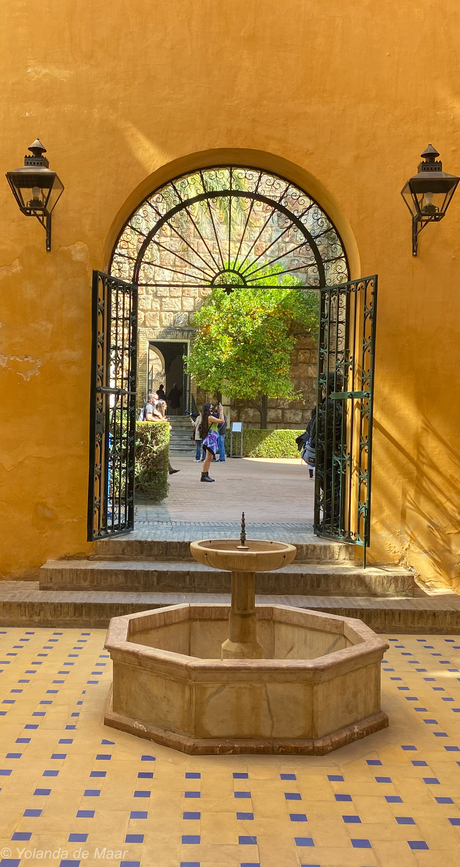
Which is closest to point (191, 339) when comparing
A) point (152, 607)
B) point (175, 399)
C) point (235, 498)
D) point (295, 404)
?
point (295, 404)

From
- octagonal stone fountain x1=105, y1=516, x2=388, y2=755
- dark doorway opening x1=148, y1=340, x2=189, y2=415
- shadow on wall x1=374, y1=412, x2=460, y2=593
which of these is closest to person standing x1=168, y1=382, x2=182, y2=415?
dark doorway opening x1=148, y1=340, x2=189, y2=415

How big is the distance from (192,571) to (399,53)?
183 inches

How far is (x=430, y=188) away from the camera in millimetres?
6379

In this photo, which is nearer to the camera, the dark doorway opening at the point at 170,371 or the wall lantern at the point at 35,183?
the wall lantern at the point at 35,183

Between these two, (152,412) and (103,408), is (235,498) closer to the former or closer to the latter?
(152,412)

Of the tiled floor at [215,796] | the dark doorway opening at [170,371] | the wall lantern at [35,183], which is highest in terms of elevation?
the wall lantern at [35,183]

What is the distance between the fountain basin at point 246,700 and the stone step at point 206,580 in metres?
2.09

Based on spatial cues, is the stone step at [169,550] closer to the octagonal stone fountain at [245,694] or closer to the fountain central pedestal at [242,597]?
the fountain central pedestal at [242,597]

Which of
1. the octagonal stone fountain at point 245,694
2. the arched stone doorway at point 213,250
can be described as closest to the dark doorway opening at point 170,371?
the arched stone doorway at point 213,250

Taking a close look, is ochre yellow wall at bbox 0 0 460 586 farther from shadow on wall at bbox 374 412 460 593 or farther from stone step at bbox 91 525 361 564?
stone step at bbox 91 525 361 564

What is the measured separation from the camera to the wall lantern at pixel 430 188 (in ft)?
20.7

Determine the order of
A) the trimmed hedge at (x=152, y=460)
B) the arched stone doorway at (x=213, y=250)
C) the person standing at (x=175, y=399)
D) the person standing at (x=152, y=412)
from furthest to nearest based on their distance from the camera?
the person standing at (x=175, y=399) → the arched stone doorway at (x=213, y=250) → the person standing at (x=152, y=412) → the trimmed hedge at (x=152, y=460)

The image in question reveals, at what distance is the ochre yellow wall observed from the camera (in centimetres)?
692

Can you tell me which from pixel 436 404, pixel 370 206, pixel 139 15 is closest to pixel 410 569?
pixel 436 404
